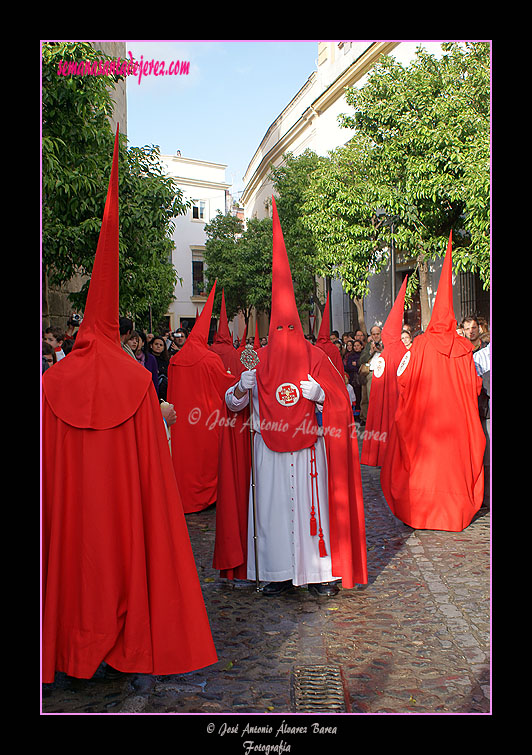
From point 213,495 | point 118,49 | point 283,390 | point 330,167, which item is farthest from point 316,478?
point 330,167

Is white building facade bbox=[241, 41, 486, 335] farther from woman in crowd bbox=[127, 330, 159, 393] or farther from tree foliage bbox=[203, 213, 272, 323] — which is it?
woman in crowd bbox=[127, 330, 159, 393]

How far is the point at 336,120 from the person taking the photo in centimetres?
2078

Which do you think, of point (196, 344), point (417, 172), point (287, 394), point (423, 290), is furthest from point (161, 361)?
point (423, 290)

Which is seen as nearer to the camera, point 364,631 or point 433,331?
point 364,631

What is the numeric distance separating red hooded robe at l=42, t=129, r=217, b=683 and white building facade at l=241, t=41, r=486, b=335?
51.9 ft

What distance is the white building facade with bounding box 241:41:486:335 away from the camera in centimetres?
1977

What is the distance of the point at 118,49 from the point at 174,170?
3437 centimetres

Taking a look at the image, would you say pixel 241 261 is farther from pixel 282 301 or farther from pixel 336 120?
pixel 282 301

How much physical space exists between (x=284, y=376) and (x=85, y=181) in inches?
168

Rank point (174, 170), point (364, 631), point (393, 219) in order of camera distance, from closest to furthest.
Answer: point (364, 631) < point (393, 219) < point (174, 170)

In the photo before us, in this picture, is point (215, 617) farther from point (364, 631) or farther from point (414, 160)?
point (414, 160)

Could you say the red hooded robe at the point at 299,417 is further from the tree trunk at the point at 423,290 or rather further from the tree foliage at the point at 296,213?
the tree foliage at the point at 296,213

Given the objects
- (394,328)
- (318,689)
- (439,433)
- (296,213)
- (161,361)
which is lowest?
(318,689)

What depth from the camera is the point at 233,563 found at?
199 inches
